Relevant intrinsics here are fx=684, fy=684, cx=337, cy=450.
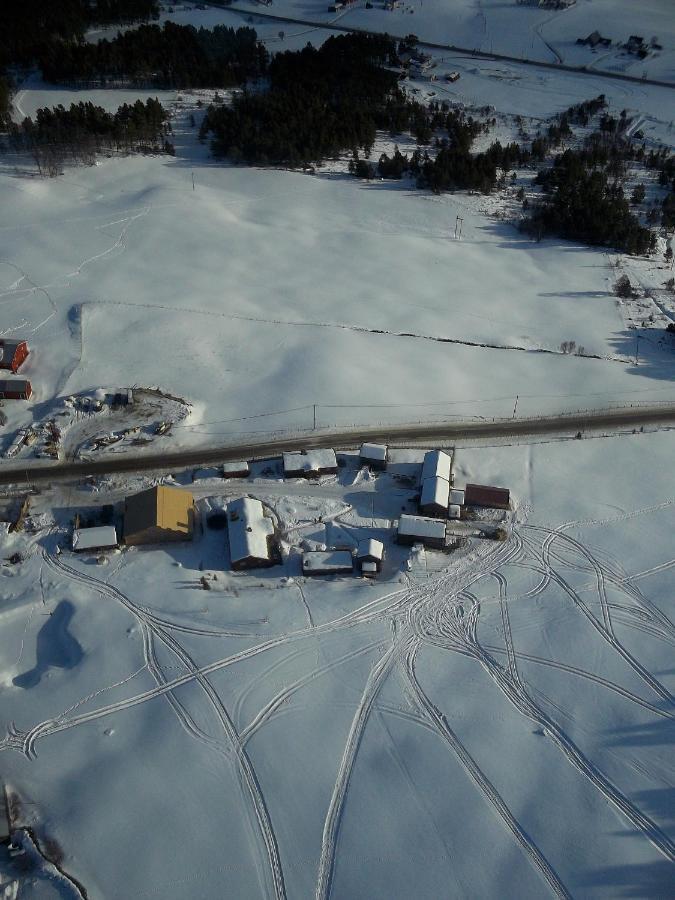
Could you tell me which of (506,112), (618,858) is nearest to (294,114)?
(506,112)

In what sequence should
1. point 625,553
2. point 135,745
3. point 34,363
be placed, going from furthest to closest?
point 34,363 < point 625,553 < point 135,745

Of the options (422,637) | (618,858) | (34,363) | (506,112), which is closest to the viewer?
(618,858)

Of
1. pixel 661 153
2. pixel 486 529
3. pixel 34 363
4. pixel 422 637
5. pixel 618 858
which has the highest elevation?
pixel 661 153

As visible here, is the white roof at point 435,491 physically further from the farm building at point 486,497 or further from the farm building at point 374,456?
the farm building at point 374,456

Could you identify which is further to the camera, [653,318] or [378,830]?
[653,318]

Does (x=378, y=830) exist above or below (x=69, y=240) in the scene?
below

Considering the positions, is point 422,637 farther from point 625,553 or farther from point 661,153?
point 661,153

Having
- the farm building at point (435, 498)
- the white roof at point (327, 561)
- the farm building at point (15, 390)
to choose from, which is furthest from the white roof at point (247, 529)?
the farm building at point (15, 390)

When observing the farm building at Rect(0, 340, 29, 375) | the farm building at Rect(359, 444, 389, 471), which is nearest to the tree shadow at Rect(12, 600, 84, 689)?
the farm building at Rect(359, 444, 389, 471)
